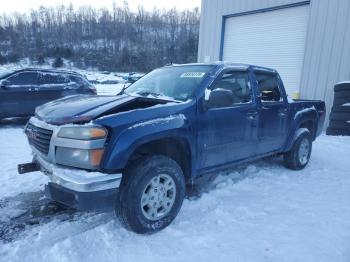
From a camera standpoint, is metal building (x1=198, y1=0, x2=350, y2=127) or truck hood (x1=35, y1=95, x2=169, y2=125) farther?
metal building (x1=198, y1=0, x2=350, y2=127)

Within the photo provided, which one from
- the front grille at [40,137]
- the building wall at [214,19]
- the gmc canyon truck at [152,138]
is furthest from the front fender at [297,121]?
the building wall at [214,19]

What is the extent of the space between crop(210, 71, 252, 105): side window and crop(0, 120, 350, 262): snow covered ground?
4.18 feet

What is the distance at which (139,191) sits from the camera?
302 centimetres

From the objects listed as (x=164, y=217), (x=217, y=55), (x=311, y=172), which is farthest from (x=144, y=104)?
(x=217, y=55)

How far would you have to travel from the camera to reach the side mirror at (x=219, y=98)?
358 cm

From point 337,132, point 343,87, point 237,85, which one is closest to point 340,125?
point 337,132

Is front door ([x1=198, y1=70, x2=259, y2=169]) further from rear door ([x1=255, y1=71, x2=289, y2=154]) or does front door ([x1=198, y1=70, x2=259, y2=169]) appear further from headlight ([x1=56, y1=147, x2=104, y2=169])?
headlight ([x1=56, y1=147, x2=104, y2=169])

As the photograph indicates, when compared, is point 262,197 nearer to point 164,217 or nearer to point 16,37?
point 164,217

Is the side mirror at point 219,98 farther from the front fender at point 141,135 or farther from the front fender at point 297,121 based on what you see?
the front fender at point 297,121

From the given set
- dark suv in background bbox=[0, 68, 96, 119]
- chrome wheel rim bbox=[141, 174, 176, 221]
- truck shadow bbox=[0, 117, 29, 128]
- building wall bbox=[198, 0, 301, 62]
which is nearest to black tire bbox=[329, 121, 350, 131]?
building wall bbox=[198, 0, 301, 62]

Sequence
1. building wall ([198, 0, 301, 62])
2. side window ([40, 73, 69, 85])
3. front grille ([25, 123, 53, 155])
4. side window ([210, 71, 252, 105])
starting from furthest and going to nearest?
building wall ([198, 0, 301, 62]) → side window ([40, 73, 69, 85]) → side window ([210, 71, 252, 105]) → front grille ([25, 123, 53, 155])

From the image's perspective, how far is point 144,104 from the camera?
3.40m

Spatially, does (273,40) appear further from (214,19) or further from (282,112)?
(282,112)

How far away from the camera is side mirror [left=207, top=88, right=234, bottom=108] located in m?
3.58
